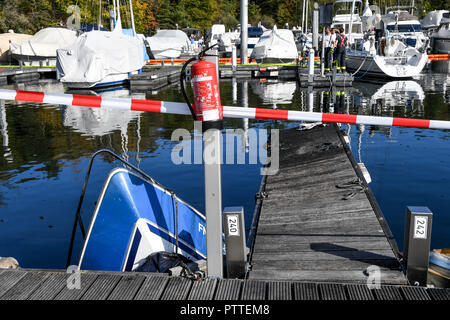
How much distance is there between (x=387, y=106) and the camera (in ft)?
54.1

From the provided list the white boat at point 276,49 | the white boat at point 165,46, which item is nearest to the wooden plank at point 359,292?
the white boat at point 276,49

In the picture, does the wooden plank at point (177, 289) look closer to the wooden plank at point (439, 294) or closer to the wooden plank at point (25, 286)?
the wooden plank at point (25, 286)

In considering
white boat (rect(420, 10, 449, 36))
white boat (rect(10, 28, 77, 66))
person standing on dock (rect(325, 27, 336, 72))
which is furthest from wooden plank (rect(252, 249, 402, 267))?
white boat (rect(420, 10, 449, 36))

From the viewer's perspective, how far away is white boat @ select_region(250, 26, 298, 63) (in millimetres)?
31531

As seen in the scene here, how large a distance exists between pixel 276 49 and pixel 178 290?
2978 cm

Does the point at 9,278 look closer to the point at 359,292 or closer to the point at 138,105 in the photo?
the point at 138,105

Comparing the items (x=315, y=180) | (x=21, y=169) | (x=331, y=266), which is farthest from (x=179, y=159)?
(x=331, y=266)

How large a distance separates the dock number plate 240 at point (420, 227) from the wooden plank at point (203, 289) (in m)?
1.59

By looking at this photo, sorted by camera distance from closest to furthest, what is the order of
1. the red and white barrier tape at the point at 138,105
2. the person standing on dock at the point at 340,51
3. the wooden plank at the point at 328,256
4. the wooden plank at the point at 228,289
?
the wooden plank at the point at 228,289 → the red and white barrier tape at the point at 138,105 → the wooden plank at the point at 328,256 → the person standing on dock at the point at 340,51

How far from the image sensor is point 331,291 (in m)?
3.21

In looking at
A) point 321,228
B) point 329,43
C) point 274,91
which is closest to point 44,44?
point 274,91

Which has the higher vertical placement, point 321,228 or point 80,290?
point 80,290

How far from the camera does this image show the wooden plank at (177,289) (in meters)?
3.19

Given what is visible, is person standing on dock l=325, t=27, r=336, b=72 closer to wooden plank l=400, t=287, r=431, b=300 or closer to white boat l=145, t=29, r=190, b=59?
white boat l=145, t=29, r=190, b=59
